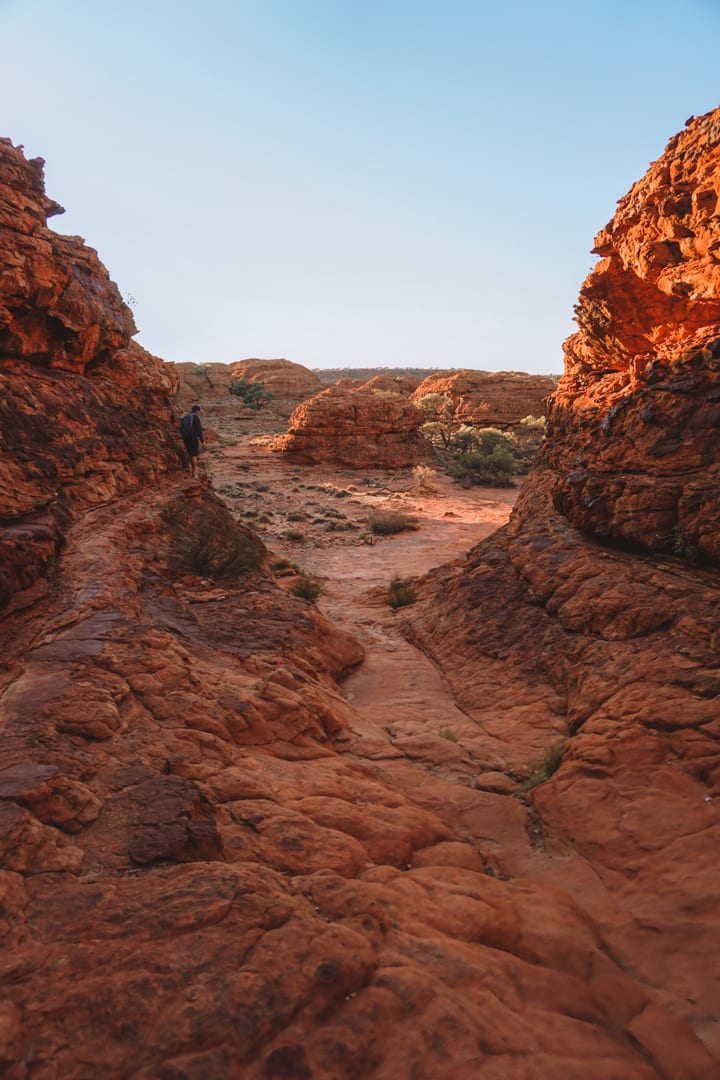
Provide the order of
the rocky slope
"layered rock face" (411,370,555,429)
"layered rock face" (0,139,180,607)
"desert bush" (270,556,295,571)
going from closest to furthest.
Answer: the rocky slope → "layered rock face" (0,139,180,607) → "desert bush" (270,556,295,571) → "layered rock face" (411,370,555,429)

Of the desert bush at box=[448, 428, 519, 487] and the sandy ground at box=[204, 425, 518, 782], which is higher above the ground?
the desert bush at box=[448, 428, 519, 487]

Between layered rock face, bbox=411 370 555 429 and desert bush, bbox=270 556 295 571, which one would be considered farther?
layered rock face, bbox=411 370 555 429

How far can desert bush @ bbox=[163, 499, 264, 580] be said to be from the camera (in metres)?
8.56

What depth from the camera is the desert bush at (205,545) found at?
8.56m

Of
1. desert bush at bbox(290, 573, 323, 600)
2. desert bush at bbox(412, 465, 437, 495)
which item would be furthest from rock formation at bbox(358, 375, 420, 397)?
desert bush at bbox(290, 573, 323, 600)

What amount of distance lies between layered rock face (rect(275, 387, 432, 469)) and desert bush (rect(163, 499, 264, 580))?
21.3 meters

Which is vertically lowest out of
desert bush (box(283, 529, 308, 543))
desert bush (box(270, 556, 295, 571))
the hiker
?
desert bush (box(283, 529, 308, 543))

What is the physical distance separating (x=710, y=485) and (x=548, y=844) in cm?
460

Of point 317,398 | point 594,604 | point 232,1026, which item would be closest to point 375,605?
point 594,604

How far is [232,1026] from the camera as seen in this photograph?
2107mm

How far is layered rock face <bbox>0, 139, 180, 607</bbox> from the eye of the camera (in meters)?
6.46

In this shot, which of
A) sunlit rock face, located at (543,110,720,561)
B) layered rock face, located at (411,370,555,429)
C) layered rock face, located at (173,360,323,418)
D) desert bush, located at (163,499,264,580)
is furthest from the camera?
layered rock face, located at (173,360,323,418)

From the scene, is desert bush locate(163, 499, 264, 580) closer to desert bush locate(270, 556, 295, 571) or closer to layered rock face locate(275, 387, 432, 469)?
desert bush locate(270, 556, 295, 571)

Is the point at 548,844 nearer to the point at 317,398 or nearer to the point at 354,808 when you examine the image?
the point at 354,808
